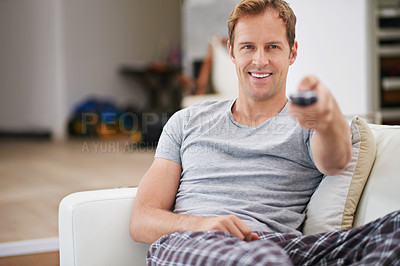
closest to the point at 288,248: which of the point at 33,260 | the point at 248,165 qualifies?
the point at 248,165

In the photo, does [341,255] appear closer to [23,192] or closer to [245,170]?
[245,170]

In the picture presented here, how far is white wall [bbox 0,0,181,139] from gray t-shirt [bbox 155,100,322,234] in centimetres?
641

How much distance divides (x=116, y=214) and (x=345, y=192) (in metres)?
0.60

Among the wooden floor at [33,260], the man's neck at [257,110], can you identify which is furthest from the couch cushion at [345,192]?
the wooden floor at [33,260]

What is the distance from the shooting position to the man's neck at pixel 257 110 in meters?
1.46

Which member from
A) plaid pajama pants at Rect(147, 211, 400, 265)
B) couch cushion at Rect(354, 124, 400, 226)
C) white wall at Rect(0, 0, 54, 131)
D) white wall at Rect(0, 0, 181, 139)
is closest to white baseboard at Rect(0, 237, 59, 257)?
plaid pajama pants at Rect(147, 211, 400, 265)

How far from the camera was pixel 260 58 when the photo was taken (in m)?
1.38

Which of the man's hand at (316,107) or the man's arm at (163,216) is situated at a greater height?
the man's hand at (316,107)

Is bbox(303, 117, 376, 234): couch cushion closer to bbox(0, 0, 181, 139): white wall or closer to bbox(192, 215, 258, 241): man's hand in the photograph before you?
bbox(192, 215, 258, 241): man's hand

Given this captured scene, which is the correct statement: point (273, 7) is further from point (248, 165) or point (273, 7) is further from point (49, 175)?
point (49, 175)

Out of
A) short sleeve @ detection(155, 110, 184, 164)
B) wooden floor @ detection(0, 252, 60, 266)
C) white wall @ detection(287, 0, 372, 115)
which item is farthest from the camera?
white wall @ detection(287, 0, 372, 115)

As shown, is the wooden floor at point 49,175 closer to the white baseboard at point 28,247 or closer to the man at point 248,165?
the white baseboard at point 28,247

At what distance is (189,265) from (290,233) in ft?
1.09

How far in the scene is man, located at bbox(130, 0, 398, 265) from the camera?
1.17 m
